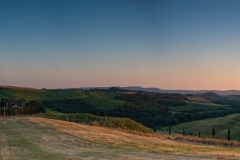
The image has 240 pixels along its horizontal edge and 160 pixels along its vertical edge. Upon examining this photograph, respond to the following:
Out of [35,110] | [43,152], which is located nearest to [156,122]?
[35,110]

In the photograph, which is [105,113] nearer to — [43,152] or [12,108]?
[12,108]

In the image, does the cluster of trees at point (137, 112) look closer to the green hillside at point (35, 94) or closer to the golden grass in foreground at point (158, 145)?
the green hillside at point (35, 94)

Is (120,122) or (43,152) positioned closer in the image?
(43,152)

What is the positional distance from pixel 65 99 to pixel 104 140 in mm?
142945

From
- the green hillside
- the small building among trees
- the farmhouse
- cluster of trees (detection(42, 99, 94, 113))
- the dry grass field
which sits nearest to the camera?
the dry grass field

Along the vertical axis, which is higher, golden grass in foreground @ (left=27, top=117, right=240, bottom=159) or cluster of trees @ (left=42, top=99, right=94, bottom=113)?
golden grass in foreground @ (left=27, top=117, right=240, bottom=159)

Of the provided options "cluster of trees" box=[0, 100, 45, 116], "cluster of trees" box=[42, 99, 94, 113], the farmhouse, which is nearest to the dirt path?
"cluster of trees" box=[0, 100, 45, 116]

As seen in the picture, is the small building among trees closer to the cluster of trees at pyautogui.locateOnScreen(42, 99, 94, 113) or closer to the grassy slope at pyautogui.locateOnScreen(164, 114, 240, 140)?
the grassy slope at pyautogui.locateOnScreen(164, 114, 240, 140)

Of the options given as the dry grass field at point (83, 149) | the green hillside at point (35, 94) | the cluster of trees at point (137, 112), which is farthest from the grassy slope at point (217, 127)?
the dry grass field at point (83, 149)

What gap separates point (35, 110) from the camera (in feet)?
249

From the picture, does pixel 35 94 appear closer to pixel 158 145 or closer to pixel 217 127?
pixel 217 127

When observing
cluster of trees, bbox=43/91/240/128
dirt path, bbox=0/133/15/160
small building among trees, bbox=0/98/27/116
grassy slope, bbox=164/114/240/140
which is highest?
small building among trees, bbox=0/98/27/116

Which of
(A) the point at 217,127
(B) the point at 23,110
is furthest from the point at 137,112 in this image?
(B) the point at 23,110

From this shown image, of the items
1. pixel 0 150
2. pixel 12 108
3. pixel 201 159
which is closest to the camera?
pixel 201 159
